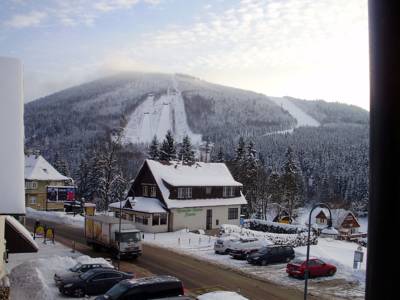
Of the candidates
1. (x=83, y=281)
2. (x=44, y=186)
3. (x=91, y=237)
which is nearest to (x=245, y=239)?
(x=91, y=237)

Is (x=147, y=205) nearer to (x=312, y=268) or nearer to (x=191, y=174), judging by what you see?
(x=191, y=174)

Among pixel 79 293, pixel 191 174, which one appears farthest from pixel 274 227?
pixel 79 293

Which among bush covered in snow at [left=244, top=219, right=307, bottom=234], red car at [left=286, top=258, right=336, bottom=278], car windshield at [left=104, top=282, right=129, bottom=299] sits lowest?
bush covered in snow at [left=244, top=219, right=307, bottom=234]

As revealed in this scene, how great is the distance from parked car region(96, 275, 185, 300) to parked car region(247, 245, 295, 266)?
1089cm

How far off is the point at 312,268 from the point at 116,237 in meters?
13.9

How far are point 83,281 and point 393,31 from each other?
23.7 meters

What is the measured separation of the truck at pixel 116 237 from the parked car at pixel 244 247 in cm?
709

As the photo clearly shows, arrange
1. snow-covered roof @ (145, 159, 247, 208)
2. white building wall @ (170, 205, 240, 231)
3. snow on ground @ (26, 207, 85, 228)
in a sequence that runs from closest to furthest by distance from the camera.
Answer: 1. white building wall @ (170, 205, 240, 231)
2. snow-covered roof @ (145, 159, 247, 208)
3. snow on ground @ (26, 207, 85, 228)

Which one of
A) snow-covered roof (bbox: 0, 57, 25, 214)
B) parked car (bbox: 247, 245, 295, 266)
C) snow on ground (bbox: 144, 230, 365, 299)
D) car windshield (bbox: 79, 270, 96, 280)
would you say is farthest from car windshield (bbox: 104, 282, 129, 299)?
parked car (bbox: 247, 245, 295, 266)

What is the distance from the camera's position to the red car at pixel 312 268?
89.3 ft

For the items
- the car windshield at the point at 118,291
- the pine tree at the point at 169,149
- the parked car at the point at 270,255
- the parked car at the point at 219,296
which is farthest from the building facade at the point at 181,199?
the parked car at the point at 219,296

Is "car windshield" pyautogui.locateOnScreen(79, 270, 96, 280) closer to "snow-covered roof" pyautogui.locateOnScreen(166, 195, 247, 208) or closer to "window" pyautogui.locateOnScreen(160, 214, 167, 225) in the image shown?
"window" pyautogui.locateOnScreen(160, 214, 167, 225)

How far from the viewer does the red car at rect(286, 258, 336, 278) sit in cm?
2722

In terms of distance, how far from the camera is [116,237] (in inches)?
1249
